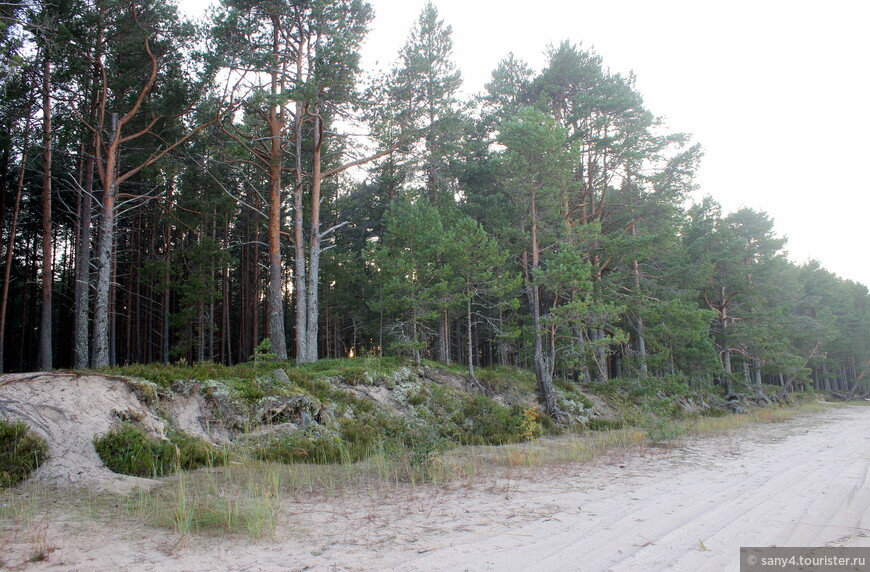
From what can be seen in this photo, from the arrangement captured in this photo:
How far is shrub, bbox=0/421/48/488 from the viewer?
6309 mm

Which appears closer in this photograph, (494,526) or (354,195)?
(494,526)

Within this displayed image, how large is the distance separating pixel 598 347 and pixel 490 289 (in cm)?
436

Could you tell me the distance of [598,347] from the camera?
1647 cm

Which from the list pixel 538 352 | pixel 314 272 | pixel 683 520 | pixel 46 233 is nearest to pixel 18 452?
pixel 683 520

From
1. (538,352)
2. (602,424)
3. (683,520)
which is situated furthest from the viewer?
(602,424)

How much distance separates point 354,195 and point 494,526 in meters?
19.2

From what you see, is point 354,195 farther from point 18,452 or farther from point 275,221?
point 18,452

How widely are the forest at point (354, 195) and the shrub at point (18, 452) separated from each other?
5.69 metres

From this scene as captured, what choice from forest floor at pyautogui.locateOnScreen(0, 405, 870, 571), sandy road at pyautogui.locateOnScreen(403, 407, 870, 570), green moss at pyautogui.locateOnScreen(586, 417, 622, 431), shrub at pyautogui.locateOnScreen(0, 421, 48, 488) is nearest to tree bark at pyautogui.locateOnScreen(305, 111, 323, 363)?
shrub at pyautogui.locateOnScreen(0, 421, 48, 488)

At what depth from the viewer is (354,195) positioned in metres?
22.2

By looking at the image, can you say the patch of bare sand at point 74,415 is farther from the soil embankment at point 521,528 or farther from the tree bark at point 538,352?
the tree bark at point 538,352

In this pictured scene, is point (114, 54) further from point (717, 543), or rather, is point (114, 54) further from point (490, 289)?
point (717, 543)

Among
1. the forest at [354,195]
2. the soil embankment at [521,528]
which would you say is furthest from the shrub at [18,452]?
the forest at [354,195]

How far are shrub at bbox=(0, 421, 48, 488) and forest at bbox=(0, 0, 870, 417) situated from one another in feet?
18.7
